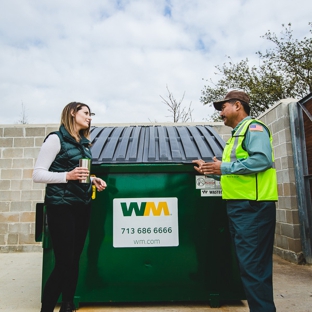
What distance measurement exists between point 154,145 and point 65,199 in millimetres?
1231

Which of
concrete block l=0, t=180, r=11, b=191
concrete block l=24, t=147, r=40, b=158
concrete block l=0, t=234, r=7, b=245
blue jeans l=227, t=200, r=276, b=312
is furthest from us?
concrete block l=24, t=147, r=40, b=158

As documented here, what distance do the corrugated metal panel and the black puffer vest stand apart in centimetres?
58

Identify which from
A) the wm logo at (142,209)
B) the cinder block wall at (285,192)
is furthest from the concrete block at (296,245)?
the wm logo at (142,209)

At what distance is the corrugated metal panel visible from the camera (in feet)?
9.69

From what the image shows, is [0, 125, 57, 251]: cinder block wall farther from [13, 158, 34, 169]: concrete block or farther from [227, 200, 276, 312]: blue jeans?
[227, 200, 276, 312]: blue jeans

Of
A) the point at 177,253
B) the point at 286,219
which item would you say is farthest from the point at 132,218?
the point at 286,219

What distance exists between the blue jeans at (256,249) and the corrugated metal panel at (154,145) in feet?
2.93

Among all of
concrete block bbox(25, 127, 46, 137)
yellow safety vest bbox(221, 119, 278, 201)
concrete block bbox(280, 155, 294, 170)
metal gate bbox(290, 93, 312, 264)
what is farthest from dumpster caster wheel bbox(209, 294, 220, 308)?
concrete block bbox(25, 127, 46, 137)

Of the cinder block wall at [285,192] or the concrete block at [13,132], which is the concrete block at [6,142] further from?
the cinder block wall at [285,192]

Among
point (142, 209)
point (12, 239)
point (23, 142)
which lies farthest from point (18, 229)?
point (142, 209)

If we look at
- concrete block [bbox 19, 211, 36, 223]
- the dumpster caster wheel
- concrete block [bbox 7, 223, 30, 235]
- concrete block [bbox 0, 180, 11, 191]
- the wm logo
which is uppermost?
concrete block [bbox 0, 180, 11, 191]

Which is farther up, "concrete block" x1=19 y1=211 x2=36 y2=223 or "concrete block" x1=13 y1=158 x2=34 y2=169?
"concrete block" x1=13 y1=158 x2=34 y2=169

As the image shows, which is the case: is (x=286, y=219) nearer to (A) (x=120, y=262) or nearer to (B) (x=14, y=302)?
(A) (x=120, y=262)

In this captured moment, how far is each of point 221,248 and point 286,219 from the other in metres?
2.55
